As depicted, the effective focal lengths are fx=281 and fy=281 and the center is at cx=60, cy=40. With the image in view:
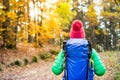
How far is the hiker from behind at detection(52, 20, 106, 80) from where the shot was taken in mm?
4551

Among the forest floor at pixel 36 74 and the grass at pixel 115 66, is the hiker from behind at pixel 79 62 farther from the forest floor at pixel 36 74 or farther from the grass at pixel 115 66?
the forest floor at pixel 36 74

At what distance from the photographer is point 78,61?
456cm

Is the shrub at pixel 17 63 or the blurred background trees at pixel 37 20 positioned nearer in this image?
the shrub at pixel 17 63

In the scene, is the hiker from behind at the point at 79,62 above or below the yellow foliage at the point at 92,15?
above

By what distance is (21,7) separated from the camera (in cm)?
2162

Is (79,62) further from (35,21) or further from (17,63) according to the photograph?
(35,21)

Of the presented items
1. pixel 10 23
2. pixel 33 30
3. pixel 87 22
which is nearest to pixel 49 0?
pixel 33 30

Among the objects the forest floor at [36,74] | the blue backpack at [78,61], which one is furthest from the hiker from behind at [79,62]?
the forest floor at [36,74]

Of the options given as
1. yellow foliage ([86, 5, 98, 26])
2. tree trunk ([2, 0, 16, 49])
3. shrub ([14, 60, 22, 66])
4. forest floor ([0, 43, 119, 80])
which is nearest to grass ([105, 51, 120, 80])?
forest floor ([0, 43, 119, 80])

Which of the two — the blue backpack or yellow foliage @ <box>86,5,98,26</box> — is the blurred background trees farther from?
the blue backpack

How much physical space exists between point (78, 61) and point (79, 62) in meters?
0.02

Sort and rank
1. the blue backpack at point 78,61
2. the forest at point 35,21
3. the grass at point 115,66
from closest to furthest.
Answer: the blue backpack at point 78,61 < the grass at point 115,66 < the forest at point 35,21

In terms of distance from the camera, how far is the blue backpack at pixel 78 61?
14.9ft

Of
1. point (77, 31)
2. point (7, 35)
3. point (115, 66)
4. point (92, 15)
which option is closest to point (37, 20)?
point (7, 35)
